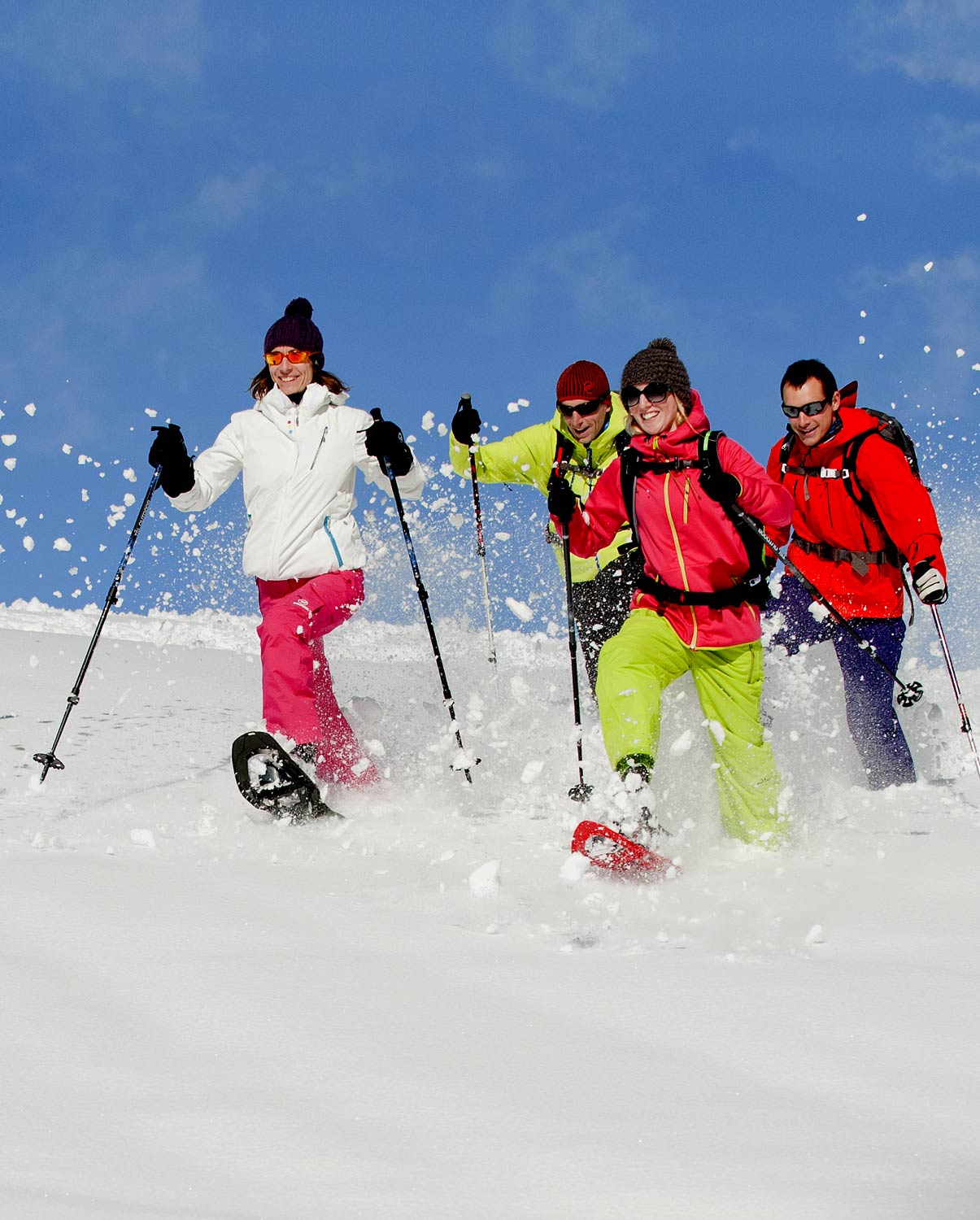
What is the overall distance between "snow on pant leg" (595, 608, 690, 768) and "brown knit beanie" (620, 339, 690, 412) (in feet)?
3.28

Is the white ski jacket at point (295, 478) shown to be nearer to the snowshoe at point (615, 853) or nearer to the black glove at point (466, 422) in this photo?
the black glove at point (466, 422)

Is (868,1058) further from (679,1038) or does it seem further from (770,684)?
(770,684)

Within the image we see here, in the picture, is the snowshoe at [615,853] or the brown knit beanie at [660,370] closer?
the snowshoe at [615,853]

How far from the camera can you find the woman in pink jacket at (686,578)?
4965mm

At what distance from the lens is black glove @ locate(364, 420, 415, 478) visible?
602 cm

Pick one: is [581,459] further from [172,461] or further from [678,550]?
[172,461]

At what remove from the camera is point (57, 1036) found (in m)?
3.02

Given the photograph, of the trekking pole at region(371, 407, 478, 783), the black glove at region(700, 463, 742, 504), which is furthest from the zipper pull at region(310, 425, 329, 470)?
the black glove at region(700, 463, 742, 504)

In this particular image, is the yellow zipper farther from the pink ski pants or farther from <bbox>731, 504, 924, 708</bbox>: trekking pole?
the pink ski pants

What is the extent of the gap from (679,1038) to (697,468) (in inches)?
103

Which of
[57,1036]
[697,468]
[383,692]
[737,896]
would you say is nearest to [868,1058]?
[737,896]

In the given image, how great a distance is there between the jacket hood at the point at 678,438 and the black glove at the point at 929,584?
1.60m

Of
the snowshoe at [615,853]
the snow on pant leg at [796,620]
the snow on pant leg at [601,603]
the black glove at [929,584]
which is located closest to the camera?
the snowshoe at [615,853]

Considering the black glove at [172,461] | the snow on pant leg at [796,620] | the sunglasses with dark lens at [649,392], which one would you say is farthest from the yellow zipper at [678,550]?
the black glove at [172,461]
